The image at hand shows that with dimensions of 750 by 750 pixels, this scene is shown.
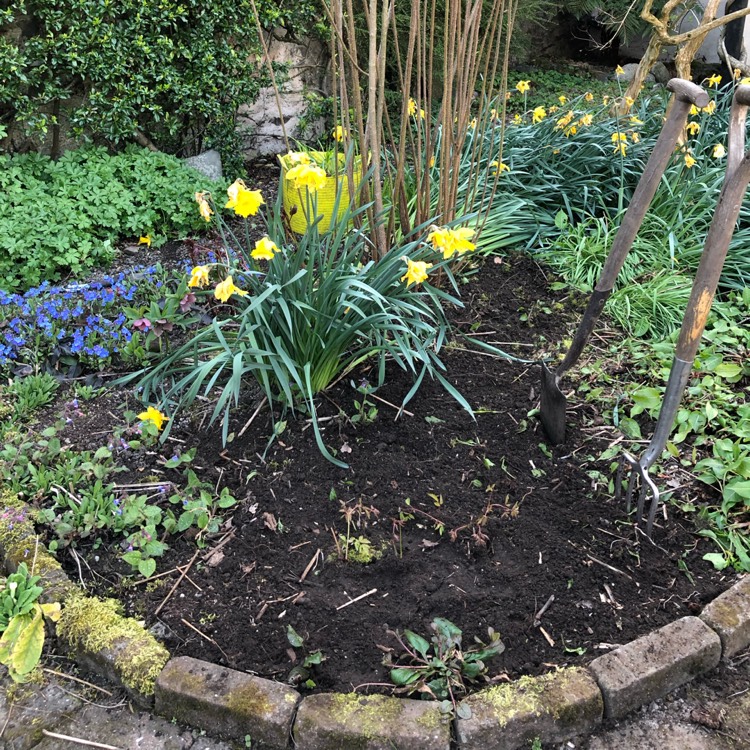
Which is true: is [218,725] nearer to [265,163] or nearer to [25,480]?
[25,480]

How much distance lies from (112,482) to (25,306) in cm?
128

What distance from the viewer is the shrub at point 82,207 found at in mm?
3611

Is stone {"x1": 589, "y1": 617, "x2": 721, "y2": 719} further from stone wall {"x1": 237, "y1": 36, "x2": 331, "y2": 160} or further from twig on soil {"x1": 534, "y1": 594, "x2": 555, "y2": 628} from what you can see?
stone wall {"x1": 237, "y1": 36, "x2": 331, "y2": 160}

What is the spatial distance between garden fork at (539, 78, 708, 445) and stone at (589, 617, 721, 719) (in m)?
0.82

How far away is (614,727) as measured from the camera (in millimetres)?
1748

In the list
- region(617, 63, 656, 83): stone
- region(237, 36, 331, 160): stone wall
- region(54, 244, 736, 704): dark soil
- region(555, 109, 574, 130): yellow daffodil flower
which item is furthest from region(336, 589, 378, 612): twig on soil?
region(617, 63, 656, 83): stone

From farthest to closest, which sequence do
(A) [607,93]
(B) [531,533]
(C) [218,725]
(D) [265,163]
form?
(A) [607,93] → (D) [265,163] → (B) [531,533] → (C) [218,725]

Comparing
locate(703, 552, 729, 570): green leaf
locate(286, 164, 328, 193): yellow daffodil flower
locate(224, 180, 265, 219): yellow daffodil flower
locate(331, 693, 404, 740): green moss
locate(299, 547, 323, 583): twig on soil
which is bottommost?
locate(703, 552, 729, 570): green leaf

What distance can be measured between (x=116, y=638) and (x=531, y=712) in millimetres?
1121

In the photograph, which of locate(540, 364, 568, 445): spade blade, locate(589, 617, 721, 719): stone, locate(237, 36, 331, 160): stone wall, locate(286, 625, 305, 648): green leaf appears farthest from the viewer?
locate(237, 36, 331, 160): stone wall

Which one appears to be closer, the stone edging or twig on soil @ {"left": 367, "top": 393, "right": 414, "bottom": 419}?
the stone edging

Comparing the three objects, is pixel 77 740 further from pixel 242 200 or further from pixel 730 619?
pixel 730 619

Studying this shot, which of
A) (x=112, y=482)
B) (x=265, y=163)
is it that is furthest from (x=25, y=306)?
(x=265, y=163)

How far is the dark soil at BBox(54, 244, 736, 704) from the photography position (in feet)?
6.21
